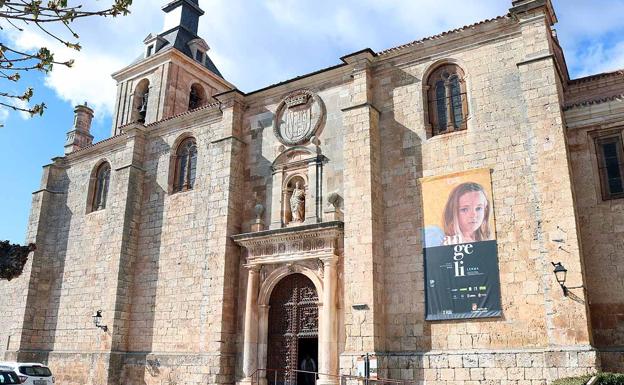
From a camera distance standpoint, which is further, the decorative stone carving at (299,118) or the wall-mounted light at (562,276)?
the decorative stone carving at (299,118)

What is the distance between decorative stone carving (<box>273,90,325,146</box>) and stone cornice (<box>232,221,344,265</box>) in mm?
2827

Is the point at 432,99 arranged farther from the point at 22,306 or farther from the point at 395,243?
the point at 22,306

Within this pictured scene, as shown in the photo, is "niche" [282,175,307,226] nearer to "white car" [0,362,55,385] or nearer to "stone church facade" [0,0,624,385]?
"stone church facade" [0,0,624,385]

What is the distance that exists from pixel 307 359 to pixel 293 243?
10.4 ft

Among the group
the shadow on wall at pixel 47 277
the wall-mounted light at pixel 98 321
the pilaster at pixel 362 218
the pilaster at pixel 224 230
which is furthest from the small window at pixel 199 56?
the wall-mounted light at pixel 98 321

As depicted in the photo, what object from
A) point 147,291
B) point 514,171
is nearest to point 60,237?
point 147,291

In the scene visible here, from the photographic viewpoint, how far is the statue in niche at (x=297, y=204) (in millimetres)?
15227

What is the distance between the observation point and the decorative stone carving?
51.6 ft

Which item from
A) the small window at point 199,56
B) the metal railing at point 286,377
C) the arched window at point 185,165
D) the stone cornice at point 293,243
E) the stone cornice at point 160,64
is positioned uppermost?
the small window at point 199,56

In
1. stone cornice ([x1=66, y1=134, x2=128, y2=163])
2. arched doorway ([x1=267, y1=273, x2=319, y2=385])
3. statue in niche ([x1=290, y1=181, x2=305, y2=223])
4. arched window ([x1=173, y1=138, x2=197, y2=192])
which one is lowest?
arched doorway ([x1=267, y1=273, x2=319, y2=385])

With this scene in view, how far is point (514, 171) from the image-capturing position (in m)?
12.3

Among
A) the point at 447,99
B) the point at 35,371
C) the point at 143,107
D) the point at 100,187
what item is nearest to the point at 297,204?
the point at 447,99

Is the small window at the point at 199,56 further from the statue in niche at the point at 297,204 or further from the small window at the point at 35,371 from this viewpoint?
the small window at the point at 35,371

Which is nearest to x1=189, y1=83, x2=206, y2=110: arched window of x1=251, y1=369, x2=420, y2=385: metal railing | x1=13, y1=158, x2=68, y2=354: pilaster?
x1=13, y1=158, x2=68, y2=354: pilaster
